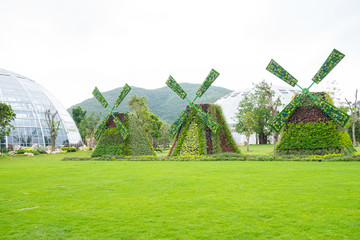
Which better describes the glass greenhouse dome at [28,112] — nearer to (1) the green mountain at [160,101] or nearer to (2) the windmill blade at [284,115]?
(2) the windmill blade at [284,115]

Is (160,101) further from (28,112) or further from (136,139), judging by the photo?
(136,139)

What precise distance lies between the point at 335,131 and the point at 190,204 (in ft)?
50.8

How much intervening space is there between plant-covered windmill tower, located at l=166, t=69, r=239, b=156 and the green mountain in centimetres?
6644

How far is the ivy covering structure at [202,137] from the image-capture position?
21125 mm

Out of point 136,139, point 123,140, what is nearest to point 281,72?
point 136,139

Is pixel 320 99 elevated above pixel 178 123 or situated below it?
above

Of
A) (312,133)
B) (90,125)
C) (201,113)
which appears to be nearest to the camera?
(312,133)

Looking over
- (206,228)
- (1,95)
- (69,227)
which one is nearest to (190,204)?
(206,228)

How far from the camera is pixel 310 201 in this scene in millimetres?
5832

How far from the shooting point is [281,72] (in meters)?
20.6

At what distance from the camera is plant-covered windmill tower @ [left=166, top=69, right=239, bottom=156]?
21.0m

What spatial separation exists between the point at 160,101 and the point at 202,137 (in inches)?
3340

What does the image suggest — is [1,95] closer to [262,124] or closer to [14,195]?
[14,195]

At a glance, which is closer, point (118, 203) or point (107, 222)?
point (107, 222)
